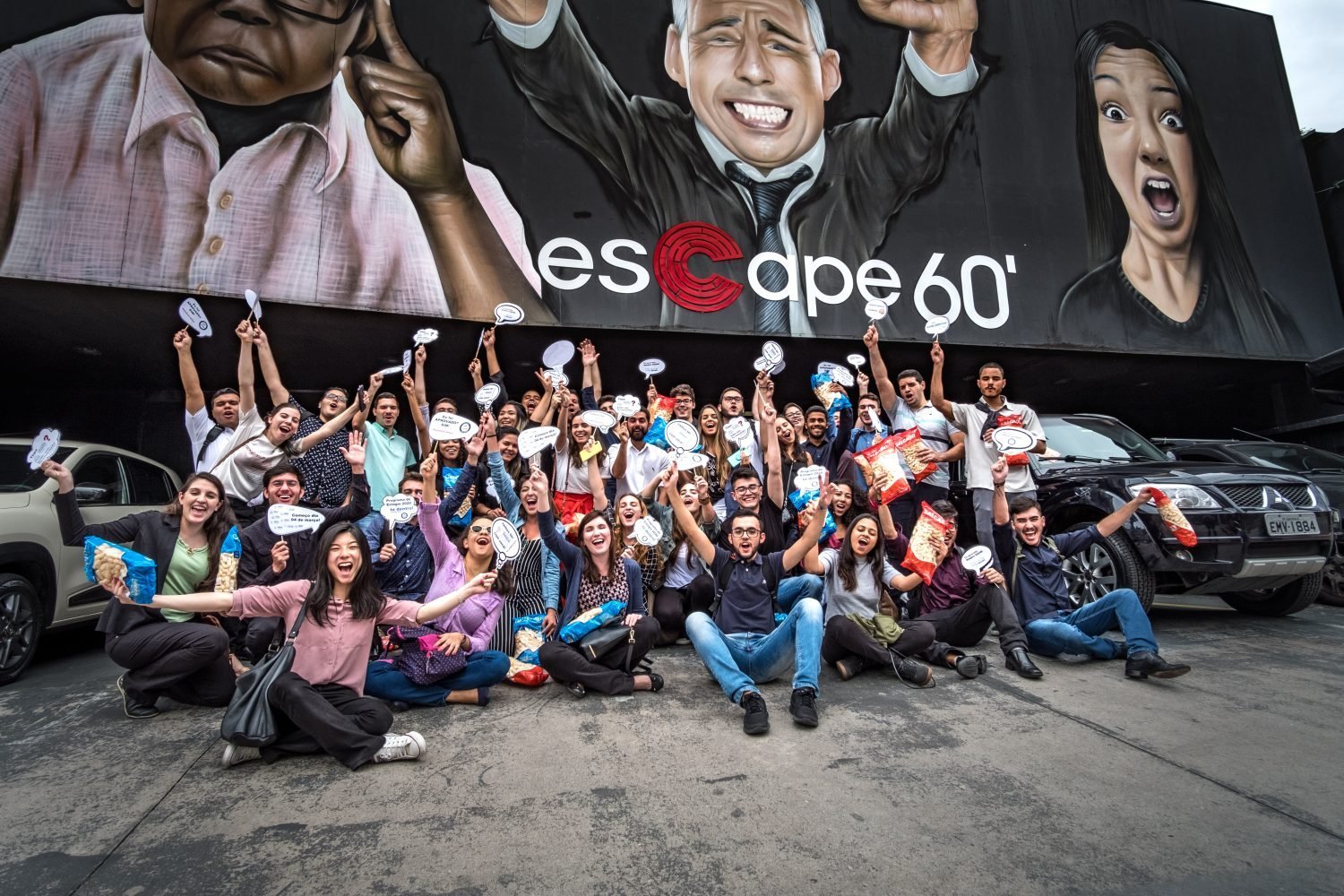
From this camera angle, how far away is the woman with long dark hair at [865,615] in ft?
12.6

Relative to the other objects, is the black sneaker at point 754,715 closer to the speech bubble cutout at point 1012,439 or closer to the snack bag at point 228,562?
the snack bag at point 228,562

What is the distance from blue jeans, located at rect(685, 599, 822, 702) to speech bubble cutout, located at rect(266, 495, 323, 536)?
85.7 inches

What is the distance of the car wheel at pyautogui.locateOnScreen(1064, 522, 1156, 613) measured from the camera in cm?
470

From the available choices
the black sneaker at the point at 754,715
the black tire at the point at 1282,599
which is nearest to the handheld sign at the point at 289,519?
the black sneaker at the point at 754,715

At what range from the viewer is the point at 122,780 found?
8.55 feet

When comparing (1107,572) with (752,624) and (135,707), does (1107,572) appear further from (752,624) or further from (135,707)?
(135,707)

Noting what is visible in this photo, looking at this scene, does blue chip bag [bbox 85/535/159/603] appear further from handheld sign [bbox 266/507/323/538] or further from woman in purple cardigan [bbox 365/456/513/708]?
woman in purple cardigan [bbox 365/456/513/708]

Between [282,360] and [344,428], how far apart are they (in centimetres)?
390

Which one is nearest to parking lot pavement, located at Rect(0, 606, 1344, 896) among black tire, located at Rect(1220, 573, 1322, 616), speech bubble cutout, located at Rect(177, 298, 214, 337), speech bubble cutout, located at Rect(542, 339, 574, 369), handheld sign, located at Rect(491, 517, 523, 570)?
handheld sign, located at Rect(491, 517, 523, 570)

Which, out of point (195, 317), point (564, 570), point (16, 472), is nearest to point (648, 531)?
point (564, 570)

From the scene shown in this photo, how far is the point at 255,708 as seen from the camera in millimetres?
2617

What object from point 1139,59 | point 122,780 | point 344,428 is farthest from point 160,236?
point 1139,59

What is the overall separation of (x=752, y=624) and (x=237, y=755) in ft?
8.70

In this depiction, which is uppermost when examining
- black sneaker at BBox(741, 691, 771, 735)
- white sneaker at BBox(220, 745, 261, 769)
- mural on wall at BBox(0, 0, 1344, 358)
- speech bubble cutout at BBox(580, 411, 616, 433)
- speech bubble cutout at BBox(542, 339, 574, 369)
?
mural on wall at BBox(0, 0, 1344, 358)
